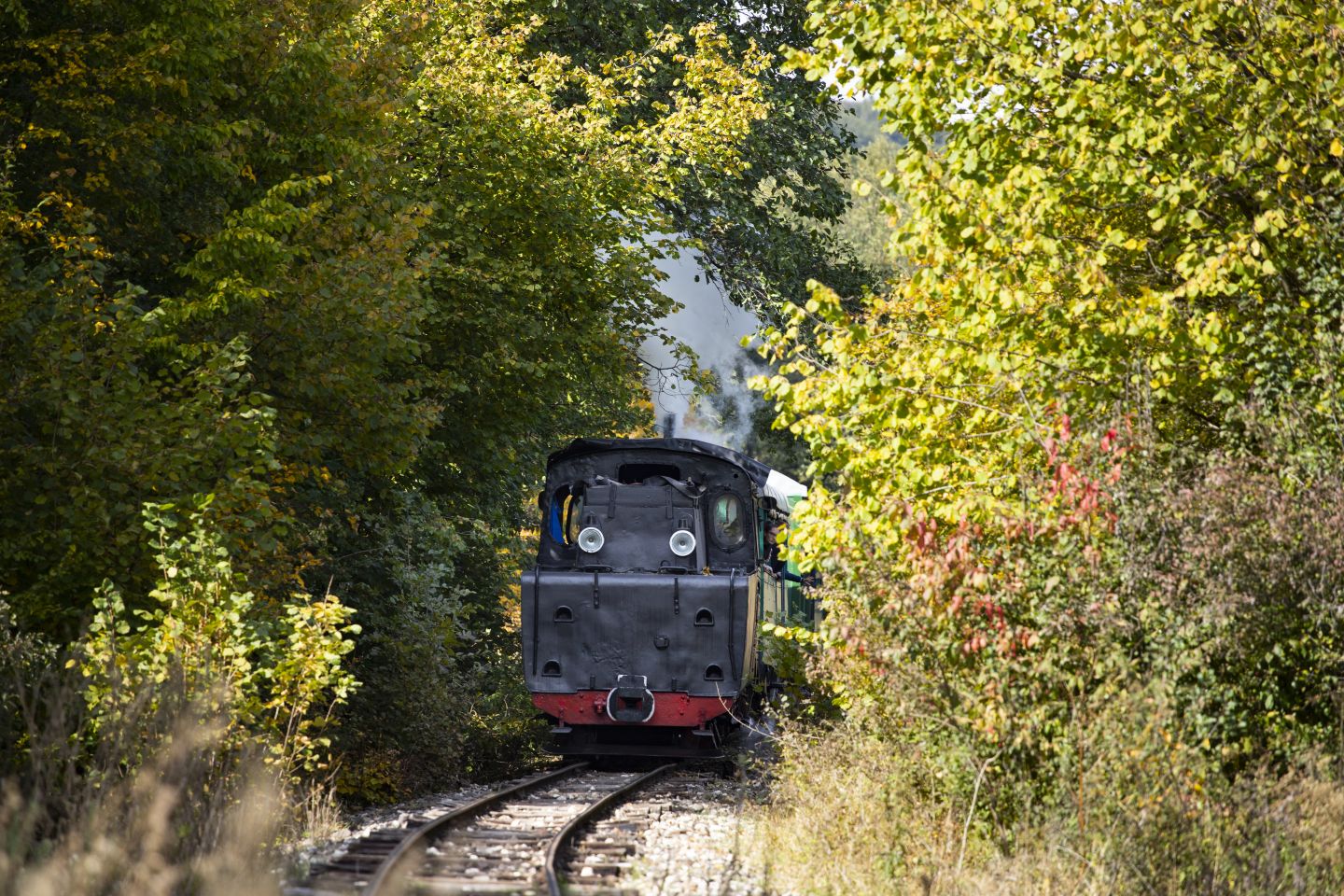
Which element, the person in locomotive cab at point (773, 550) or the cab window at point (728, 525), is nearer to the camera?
the cab window at point (728, 525)

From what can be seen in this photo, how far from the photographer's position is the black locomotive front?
1633 centimetres

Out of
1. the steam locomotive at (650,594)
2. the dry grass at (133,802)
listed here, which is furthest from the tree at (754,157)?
Answer: the dry grass at (133,802)

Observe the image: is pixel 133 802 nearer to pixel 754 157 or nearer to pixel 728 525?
pixel 728 525

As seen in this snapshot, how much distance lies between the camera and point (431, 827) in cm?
1060

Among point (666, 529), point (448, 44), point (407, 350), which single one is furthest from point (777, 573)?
point (448, 44)

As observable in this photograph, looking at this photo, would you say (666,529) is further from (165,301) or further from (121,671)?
(121,671)

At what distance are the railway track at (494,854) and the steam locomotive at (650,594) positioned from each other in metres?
2.83

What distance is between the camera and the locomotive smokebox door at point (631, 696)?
1636cm

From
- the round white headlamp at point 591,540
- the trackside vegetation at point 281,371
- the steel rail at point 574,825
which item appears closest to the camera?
the steel rail at point 574,825

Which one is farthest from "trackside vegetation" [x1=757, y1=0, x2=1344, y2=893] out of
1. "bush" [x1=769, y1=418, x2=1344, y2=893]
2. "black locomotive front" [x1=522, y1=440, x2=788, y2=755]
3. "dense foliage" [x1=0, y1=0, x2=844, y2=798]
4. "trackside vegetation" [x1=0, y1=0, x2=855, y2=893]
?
"black locomotive front" [x1=522, y1=440, x2=788, y2=755]

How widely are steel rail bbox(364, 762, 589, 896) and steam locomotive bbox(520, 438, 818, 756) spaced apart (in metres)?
1.19

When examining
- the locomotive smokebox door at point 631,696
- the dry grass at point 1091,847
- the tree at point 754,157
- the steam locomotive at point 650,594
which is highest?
Answer: the tree at point 754,157

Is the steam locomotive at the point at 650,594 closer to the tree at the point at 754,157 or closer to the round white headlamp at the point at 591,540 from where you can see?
the round white headlamp at the point at 591,540

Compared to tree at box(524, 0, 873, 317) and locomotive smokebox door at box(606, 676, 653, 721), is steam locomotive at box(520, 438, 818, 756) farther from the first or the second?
tree at box(524, 0, 873, 317)
